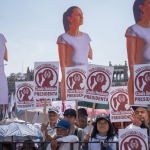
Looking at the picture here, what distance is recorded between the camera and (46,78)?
4945 mm

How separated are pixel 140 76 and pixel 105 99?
0.69 m

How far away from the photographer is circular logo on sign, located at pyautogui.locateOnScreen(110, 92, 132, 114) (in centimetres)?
476

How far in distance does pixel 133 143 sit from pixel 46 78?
2.04 metres

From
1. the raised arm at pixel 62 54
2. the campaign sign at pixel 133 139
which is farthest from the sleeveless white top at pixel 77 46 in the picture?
the campaign sign at pixel 133 139

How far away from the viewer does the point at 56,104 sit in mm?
10031

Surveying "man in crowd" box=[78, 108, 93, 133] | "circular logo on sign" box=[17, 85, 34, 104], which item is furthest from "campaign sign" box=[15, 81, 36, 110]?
"man in crowd" box=[78, 108, 93, 133]

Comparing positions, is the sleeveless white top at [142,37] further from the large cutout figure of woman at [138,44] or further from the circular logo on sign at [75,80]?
the circular logo on sign at [75,80]

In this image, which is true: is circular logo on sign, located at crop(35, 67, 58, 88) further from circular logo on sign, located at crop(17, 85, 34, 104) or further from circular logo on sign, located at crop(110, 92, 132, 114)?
circular logo on sign, located at crop(17, 85, 34, 104)

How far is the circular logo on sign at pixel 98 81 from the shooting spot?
4.52 meters

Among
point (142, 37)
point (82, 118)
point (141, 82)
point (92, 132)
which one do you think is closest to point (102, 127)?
point (92, 132)

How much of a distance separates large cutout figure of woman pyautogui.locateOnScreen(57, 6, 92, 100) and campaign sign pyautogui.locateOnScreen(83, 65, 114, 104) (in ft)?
6.43

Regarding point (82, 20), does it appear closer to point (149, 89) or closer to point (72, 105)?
point (149, 89)

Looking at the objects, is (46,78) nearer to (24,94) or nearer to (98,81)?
(98,81)

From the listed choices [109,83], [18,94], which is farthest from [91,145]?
[18,94]
